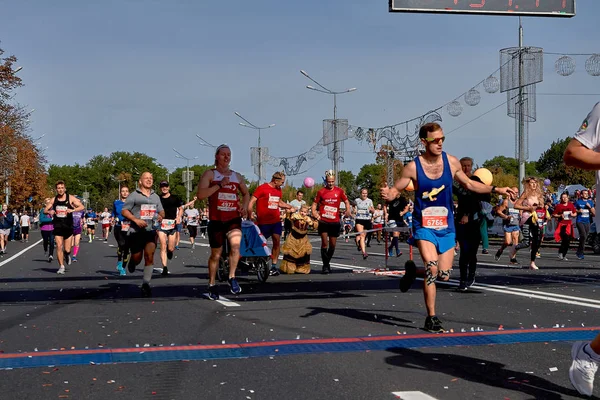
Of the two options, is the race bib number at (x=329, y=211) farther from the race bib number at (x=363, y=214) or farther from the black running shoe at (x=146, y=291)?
the black running shoe at (x=146, y=291)

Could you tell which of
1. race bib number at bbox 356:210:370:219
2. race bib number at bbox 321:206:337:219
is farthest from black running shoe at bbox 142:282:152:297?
race bib number at bbox 356:210:370:219

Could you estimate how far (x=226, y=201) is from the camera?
1081 centimetres

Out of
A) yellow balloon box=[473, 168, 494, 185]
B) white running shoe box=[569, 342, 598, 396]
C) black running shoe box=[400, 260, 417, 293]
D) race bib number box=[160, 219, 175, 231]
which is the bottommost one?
white running shoe box=[569, 342, 598, 396]

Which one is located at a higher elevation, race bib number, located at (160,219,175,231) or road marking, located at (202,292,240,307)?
race bib number, located at (160,219,175,231)

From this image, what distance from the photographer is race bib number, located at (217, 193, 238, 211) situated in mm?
10805

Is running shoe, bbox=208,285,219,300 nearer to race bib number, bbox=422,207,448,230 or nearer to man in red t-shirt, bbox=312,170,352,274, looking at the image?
race bib number, bbox=422,207,448,230

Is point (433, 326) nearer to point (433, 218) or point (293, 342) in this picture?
point (433, 218)

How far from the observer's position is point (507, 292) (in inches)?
436

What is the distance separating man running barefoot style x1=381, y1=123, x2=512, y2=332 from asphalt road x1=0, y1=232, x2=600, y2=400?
0.65 m

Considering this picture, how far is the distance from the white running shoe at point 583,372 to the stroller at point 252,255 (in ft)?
29.1

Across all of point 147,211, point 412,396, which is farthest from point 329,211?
point 412,396

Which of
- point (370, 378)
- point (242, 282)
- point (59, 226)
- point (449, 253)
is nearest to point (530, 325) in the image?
point (449, 253)

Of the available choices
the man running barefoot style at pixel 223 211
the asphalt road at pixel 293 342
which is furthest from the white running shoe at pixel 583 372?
the man running barefoot style at pixel 223 211

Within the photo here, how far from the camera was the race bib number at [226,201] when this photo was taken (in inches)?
425
